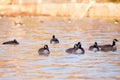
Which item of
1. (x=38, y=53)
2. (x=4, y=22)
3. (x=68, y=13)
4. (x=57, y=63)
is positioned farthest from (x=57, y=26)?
(x=57, y=63)

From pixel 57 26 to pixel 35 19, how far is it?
25.4ft

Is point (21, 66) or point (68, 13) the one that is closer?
point (21, 66)

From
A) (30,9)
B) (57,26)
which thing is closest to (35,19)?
(30,9)

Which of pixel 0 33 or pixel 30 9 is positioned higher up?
pixel 30 9

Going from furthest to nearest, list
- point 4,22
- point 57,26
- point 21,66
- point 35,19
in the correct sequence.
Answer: point 35,19 < point 4,22 < point 57,26 < point 21,66

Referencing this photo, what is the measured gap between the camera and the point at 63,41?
101 ft

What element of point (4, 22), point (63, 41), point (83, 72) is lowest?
point (83, 72)

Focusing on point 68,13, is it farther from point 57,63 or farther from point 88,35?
point 57,63

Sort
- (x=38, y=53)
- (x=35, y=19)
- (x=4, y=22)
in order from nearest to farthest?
1. (x=38, y=53)
2. (x=4, y=22)
3. (x=35, y=19)

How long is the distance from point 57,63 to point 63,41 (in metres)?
9.21

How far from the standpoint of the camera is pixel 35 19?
51.1 m

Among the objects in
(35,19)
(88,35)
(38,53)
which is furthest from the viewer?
(35,19)

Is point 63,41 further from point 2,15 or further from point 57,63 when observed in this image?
point 2,15

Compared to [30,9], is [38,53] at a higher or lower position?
lower
